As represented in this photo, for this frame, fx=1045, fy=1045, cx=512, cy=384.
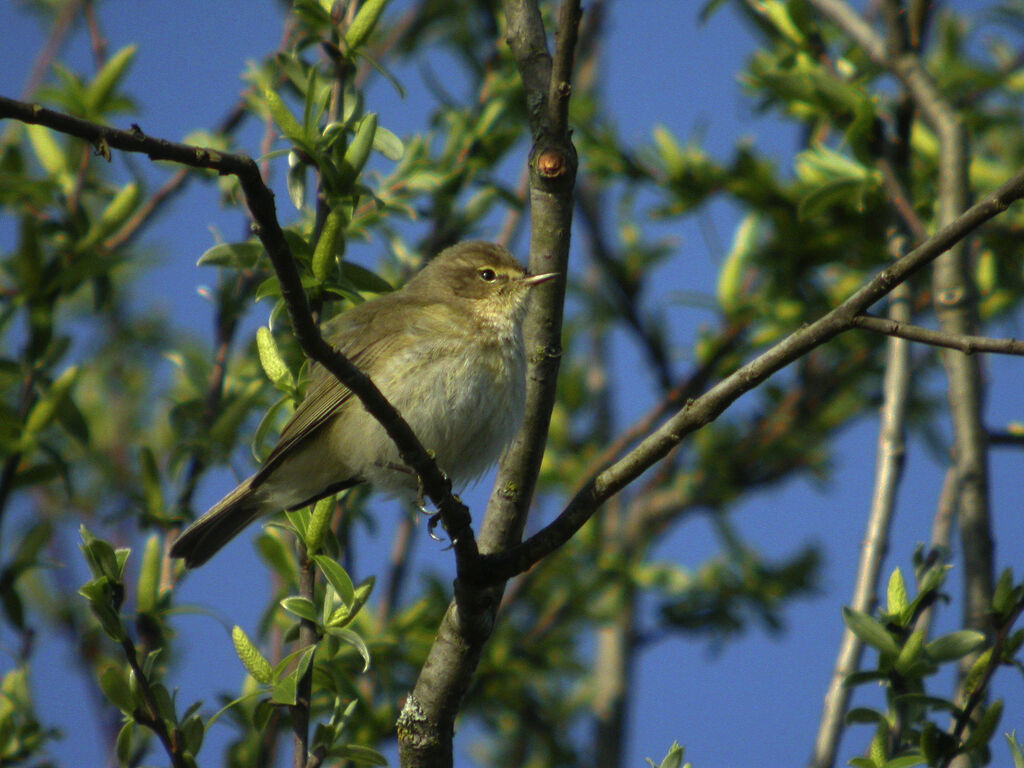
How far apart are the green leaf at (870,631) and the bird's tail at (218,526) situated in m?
2.37

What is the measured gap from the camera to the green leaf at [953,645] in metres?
A: 2.87

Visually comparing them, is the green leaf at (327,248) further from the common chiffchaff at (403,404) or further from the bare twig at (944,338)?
the bare twig at (944,338)

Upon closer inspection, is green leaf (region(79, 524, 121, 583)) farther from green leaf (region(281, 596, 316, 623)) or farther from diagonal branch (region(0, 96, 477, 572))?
diagonal branch (region(0, 96, 477, 572))

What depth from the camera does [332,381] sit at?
13.0ft

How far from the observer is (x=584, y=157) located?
535 cm

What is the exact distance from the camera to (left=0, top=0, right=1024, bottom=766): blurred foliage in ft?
10.5

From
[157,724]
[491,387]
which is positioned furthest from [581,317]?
[157,724]

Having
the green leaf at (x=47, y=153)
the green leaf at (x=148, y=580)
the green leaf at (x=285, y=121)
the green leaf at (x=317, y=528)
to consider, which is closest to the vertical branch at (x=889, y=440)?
the green leaf at (x=317, y=528)

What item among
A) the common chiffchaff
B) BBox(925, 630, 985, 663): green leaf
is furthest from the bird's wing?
BBox(925, 630, 985, 663): green leaf

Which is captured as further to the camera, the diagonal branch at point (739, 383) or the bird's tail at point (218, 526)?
the bird's tail at point (218, 526)

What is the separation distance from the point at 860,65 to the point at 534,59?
235cm

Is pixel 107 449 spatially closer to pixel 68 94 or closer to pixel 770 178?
pixel 68 94

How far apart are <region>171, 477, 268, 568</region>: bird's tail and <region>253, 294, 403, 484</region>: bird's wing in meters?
0.20

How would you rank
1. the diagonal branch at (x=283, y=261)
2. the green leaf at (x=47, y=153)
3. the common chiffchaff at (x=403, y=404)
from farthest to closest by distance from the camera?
the green leaf at (x=47, y=153)
the common chiffchaff at (x=403, y=404)
the diagonal branch at (x=283, y=261)
